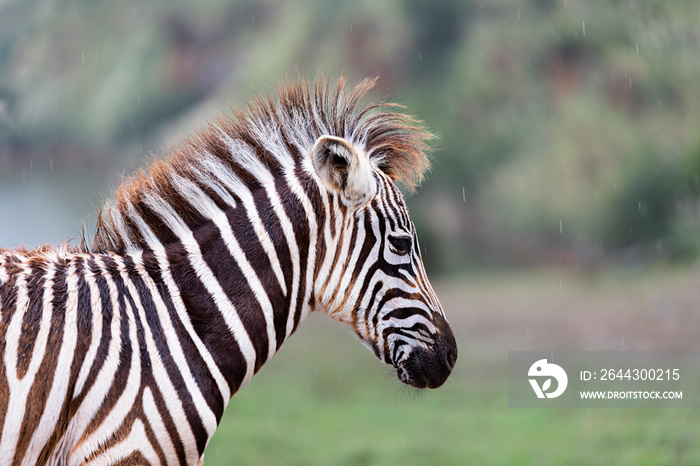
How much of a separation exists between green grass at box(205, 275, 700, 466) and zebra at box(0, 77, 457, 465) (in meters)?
3.07

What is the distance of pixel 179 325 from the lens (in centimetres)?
257

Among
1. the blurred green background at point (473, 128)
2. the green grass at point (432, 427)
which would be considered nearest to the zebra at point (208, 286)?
the green grass at point (432, 427)

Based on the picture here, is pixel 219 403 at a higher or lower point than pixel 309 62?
lower

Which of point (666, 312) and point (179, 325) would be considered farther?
point (666, 312)

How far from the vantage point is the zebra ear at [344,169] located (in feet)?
8.90

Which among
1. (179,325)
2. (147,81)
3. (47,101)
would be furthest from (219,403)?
(147,81)

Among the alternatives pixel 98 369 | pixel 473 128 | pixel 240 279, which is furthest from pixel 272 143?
pixel 473 128

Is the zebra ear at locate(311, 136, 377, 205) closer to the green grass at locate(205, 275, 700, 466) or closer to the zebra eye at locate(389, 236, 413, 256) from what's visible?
the zebra eye at locate(389, 236, 413, 256)

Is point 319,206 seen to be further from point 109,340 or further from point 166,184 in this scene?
point 109,340

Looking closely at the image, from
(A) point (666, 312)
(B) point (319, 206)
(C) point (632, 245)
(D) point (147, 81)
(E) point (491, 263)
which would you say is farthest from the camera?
→ (D) point (147, 81)

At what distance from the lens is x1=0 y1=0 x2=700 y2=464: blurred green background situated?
1189cm

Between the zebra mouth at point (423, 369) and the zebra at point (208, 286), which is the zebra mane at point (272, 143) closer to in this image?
the zebra at point (208, 286)

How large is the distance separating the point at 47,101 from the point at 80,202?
247 cm

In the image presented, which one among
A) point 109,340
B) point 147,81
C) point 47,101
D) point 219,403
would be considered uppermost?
point 147,81
